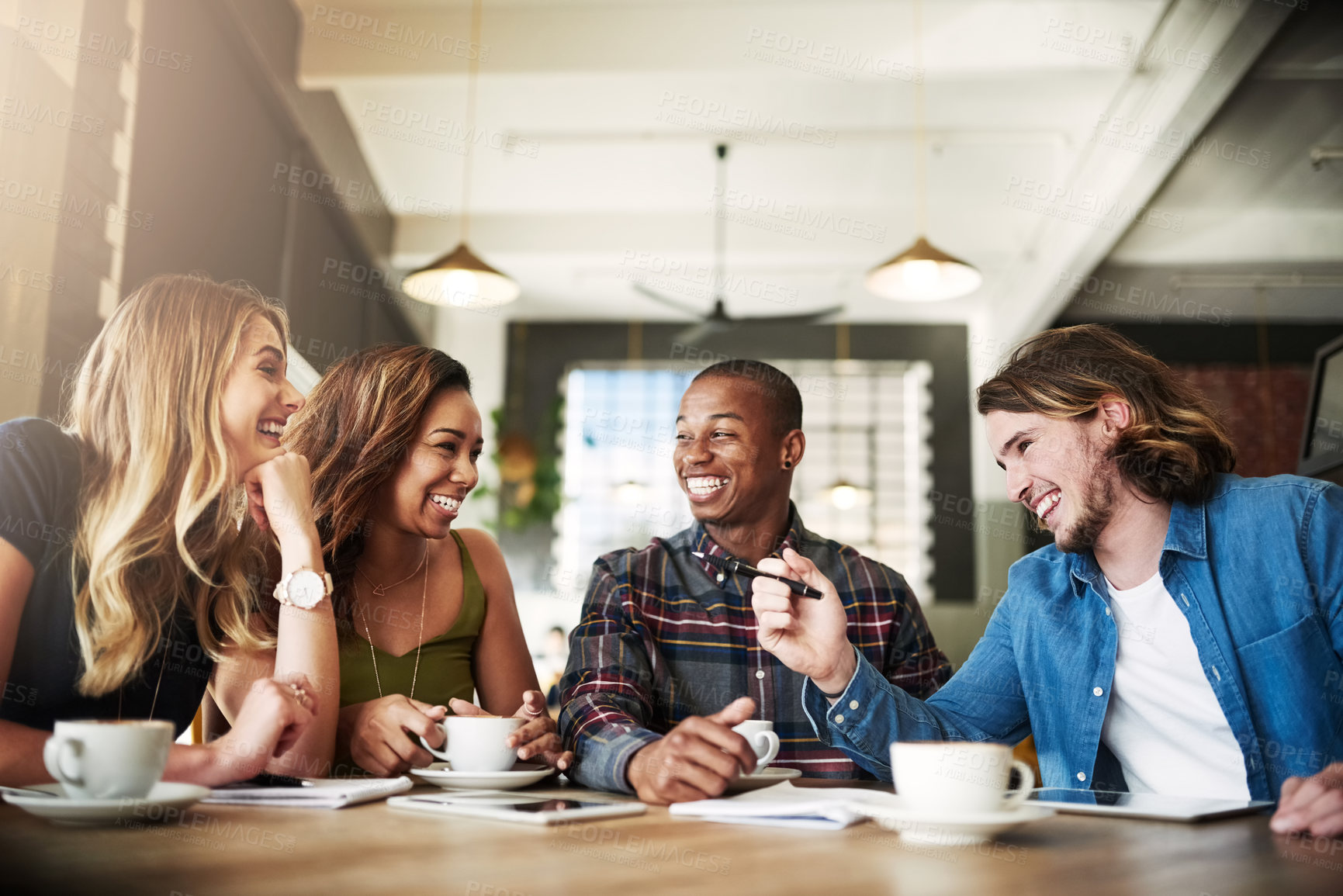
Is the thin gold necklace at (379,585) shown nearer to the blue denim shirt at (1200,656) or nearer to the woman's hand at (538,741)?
the woman's hand at (538,741)

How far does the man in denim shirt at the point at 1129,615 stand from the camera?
4.53ft

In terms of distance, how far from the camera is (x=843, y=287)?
7875mm

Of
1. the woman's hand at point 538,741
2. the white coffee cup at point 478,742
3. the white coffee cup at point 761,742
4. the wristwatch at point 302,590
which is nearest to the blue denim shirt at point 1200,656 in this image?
the white coffee cup at point 761,742

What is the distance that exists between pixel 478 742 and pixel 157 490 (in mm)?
493

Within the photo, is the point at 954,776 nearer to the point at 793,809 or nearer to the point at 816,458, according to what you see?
the point at 793,809

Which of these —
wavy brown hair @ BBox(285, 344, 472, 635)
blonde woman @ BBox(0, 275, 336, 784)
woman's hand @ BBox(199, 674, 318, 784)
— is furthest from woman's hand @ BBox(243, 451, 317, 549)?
woman's hand @ BBox(199, 674, 318, 784)

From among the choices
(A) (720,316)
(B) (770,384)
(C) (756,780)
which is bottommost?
(C) (756,780)

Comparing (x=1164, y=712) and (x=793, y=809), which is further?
(x=1164, y=712)

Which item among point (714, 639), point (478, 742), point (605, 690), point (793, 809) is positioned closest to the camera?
point (793, 809)

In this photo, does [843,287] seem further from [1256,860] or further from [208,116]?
[1256,860]

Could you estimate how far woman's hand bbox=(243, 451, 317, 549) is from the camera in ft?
4.18

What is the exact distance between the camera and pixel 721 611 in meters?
1.75

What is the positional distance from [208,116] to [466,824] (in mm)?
3252

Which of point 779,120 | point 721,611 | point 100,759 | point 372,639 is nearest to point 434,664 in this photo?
point 372,639
